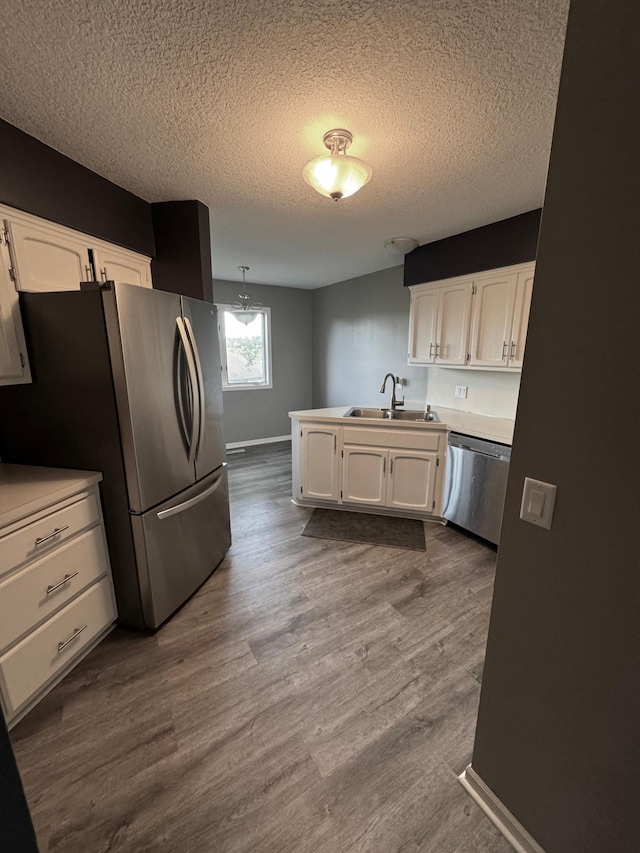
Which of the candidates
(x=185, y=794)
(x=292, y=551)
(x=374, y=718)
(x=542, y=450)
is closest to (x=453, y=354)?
(x=292, y=551)

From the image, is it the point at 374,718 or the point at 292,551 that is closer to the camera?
the point at 374,718

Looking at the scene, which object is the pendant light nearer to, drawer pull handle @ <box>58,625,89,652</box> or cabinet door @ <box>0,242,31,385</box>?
cabinet door @ <box>0,242,31,385</box>

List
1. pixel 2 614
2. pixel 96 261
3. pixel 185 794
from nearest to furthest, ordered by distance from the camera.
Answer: pixel 185 794 < pixel 2 614 < pixel 96 261

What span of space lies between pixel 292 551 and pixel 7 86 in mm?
2833

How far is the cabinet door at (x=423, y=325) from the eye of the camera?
3377mm

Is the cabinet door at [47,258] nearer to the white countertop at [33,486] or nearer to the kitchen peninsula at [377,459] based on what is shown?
the white countertop at [33,486]

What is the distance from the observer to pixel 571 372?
85 centimetres

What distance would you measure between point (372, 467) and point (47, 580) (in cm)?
235

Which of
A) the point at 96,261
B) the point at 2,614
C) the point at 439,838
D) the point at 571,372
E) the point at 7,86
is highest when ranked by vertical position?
the point at 7,86

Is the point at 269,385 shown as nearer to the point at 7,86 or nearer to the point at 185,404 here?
the point at 185,404

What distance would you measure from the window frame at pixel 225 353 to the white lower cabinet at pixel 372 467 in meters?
2.31

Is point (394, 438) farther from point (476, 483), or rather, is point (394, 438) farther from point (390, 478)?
point (476, 483)

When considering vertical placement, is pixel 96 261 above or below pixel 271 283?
below

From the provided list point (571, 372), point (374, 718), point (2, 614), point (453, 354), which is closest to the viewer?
point (571, 372)
